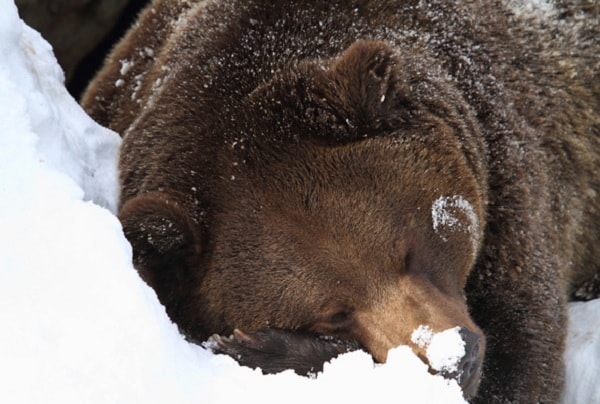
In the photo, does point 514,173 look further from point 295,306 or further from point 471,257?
point 295,306

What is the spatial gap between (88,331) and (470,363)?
1357mm

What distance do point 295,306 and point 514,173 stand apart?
1.33 metres

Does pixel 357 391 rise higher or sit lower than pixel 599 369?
higher

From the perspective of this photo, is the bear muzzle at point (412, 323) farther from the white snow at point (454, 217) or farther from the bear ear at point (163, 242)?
the bear ear at point (163, 242)

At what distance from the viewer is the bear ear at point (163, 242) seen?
11.0 ft

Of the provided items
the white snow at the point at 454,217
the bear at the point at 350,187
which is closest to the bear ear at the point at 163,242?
the bear at the point at 350,187

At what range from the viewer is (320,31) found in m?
3.93

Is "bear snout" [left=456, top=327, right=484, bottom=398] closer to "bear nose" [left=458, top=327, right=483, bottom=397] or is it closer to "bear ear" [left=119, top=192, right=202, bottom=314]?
"bear nose" [left=458, top=327, right=483, bottom=397]

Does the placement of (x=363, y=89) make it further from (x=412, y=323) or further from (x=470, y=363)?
(x=470, y=363)

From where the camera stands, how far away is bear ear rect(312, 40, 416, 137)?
3.43 meters

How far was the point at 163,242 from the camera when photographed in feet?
11.3

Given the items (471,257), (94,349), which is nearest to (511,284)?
(471,257)

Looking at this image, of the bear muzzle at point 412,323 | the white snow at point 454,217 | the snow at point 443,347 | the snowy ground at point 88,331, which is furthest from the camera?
the white snow at point 454,217

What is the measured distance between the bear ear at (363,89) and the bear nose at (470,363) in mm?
930
